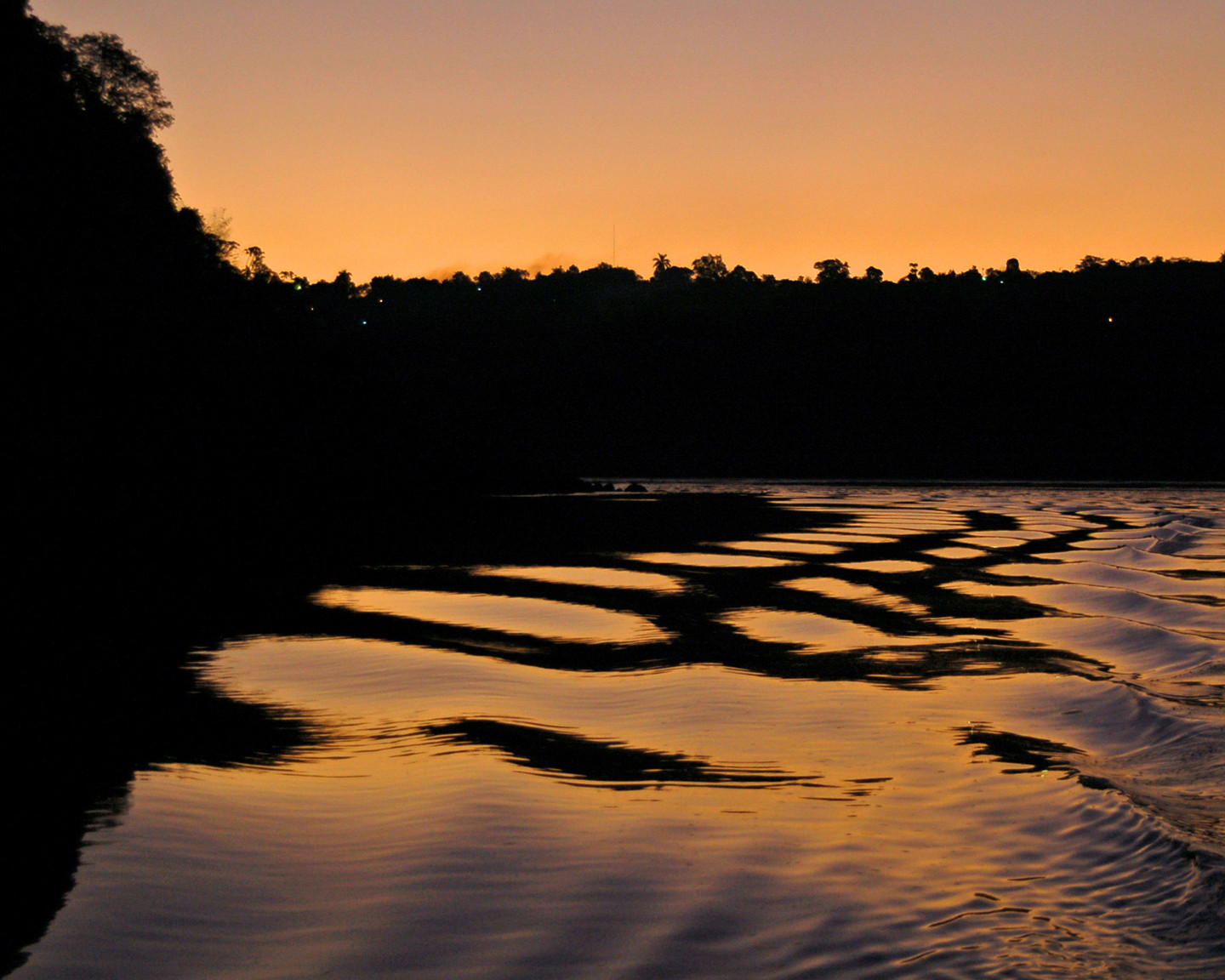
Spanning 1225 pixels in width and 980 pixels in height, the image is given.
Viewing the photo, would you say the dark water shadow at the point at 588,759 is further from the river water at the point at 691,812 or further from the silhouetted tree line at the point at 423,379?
the silhouetted tree line at the point at 423,379

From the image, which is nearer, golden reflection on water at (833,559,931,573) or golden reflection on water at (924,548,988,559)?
golden reflection on water at (833,559,931,573)

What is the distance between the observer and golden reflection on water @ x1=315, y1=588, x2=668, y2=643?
52.0ft

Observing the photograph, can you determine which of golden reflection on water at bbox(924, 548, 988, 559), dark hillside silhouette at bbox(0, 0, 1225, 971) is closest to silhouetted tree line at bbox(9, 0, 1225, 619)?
dark hillside silhouette at bbox(0, 0, 1225, 971)

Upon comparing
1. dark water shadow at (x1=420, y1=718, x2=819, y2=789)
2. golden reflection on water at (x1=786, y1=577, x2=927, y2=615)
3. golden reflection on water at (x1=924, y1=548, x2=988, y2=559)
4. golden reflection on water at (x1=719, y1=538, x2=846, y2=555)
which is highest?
dark water shadow at (x1=420, y1=718, x2=819, y2=789)

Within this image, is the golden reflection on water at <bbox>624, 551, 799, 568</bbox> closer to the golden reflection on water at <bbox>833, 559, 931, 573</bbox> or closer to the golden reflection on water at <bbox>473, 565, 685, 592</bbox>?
the golden reflection on water at <bbox>833, 559, 931, 573</bbox>

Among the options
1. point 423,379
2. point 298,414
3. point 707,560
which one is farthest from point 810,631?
point 423,379

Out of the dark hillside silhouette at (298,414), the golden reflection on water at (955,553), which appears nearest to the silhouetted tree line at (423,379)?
the dark hillside silhouette at (298,414)

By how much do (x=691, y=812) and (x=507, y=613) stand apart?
10.7 metres

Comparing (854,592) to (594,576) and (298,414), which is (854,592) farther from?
(298,414)

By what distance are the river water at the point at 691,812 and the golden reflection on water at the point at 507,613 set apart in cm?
24

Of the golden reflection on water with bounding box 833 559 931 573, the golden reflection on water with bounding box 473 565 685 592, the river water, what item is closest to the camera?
the river water

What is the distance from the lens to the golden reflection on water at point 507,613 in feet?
52.0

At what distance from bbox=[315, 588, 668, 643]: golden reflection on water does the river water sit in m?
0.24

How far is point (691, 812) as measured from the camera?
7410mm
